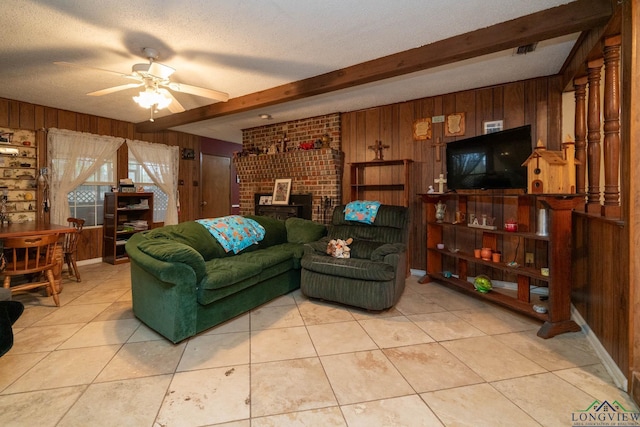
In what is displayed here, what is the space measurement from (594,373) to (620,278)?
0.62m

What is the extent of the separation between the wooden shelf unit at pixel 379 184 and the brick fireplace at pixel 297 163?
28 centimetres

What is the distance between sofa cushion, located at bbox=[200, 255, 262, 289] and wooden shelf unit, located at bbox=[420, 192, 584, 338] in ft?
7.33

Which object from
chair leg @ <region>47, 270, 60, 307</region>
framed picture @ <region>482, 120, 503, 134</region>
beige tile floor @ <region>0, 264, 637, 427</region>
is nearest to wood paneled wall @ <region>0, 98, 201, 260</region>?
chair leg @ <region>47, 270, 60, 307</region>

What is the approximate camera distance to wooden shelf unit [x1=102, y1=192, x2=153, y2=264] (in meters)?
4.41

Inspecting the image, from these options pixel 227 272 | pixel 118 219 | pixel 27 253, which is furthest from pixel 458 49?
pixel 118 219

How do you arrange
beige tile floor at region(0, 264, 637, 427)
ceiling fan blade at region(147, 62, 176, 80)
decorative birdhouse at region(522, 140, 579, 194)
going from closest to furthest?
beige tile floor at region(0, 264, 637, 427), decorative birdhouse at region(522, 140, 579, 194), ceiling fan blade at region(147, 62, 176, 80)

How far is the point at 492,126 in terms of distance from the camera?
11.1ft

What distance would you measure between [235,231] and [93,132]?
3.43 m

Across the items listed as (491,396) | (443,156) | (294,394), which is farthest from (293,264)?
(443,156)

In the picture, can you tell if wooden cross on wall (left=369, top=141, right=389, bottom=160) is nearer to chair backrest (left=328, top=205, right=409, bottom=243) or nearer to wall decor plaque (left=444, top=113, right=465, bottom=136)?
wall decor plaque (left=444, top=113, right=465, bottom=136)

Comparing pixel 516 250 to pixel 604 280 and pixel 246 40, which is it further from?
pixel 246 40

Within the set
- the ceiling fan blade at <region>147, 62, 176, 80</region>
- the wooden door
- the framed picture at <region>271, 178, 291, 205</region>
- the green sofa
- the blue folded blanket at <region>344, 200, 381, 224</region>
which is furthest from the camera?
the wooden door

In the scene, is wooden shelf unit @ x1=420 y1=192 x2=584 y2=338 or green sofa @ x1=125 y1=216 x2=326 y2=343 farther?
wooden shelf unit @ x1=420 y1=192 x2=584 y2=338

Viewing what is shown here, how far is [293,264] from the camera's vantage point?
3.13m
